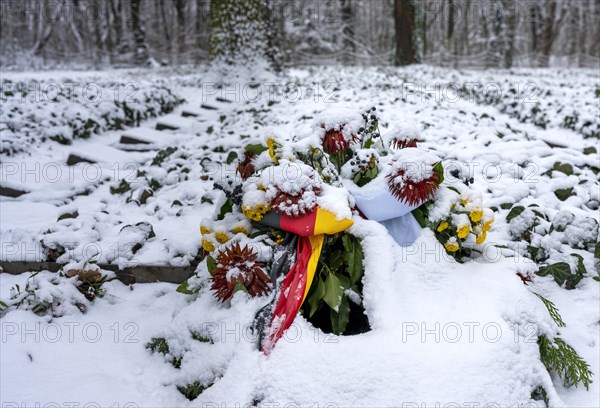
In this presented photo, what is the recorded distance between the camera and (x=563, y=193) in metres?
3.25

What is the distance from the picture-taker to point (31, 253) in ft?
9.25

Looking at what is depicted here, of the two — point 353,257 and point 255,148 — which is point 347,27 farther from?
point 353,257

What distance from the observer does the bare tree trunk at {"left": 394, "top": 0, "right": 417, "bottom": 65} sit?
11.0m

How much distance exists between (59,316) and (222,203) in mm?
948

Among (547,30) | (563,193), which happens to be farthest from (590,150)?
(547,30)

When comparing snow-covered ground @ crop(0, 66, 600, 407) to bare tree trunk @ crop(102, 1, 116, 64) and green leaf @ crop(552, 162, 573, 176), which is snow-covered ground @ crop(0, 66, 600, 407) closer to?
green leaf @ crop(552, 162, 573, 176)

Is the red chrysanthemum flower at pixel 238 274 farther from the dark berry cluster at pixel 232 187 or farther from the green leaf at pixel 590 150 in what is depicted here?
the green leaf at pixel 590 150

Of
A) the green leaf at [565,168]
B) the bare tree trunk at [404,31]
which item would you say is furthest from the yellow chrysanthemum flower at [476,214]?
the bare tree trunk at [404,31]

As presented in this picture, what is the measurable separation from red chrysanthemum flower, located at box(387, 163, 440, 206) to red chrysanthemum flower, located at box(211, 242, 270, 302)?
2.22ft

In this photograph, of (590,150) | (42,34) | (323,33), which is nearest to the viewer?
(590,150)

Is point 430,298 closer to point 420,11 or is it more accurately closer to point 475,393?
point 475,393

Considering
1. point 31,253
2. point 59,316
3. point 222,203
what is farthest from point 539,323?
point 31,253

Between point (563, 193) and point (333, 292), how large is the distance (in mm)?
2097

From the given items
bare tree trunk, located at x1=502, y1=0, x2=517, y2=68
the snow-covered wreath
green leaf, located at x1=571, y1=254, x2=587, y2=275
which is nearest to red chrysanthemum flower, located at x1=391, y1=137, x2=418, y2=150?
the snow-covered wreath
